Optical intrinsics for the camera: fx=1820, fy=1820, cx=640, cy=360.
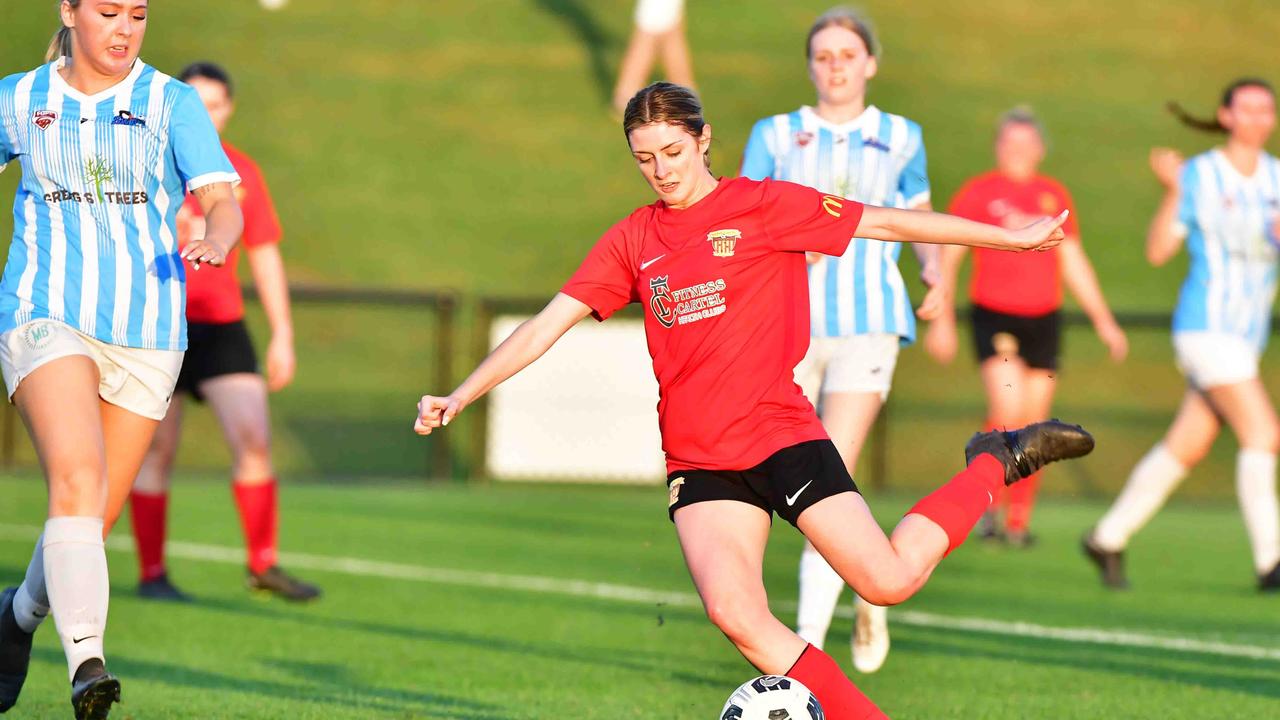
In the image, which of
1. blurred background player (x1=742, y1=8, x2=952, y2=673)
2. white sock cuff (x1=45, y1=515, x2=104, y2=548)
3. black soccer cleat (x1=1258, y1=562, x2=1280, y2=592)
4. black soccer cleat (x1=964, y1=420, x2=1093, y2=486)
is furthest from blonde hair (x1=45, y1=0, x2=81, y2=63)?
black soccer cleat (x1=1258, y1=562, x2=1280, y2=592)

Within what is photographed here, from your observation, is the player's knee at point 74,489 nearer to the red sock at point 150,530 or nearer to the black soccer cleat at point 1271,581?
the red sock at point 150,530

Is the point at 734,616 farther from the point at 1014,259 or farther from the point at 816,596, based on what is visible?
the point at 1014,259

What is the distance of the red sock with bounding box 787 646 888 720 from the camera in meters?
4.63

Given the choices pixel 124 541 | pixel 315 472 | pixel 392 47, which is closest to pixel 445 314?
pixel 315 472

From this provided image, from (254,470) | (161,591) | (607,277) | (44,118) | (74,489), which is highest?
(44,118)

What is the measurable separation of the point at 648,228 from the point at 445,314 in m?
11.2

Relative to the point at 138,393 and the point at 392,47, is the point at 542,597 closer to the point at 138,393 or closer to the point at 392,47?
the point at 138,393

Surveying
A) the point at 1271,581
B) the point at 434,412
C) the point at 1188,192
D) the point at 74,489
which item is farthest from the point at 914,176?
the point at 1271,581

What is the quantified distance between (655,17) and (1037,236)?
657 inches

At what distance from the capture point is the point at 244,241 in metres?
8.58

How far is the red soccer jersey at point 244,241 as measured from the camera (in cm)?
844

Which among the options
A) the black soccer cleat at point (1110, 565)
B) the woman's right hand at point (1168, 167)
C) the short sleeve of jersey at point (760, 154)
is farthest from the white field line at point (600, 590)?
the woman's right hand at point (1168, 167)

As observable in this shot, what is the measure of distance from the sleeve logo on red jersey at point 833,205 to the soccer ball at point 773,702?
4.19 ft

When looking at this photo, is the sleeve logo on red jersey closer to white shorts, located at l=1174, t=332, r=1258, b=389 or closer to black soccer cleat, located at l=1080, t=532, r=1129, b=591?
white shorts, located at l=1174, t=332, r=1258, b=389
